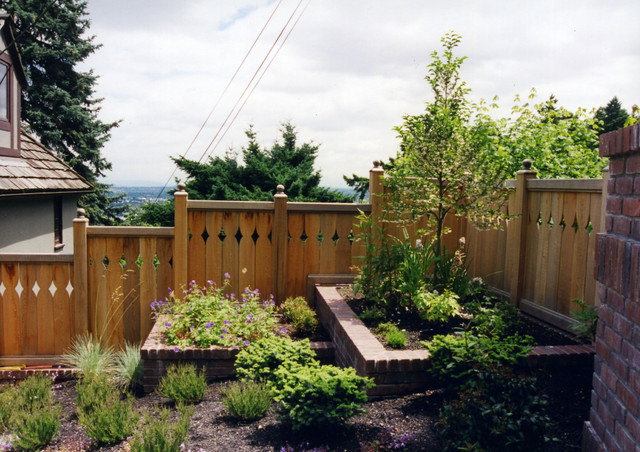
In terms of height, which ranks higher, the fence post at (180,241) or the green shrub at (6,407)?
the fence post at (180,241)

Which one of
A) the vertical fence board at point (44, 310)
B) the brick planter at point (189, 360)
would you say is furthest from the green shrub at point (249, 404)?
the vertical fence board at point (44, 310)

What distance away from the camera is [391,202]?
6094 mm

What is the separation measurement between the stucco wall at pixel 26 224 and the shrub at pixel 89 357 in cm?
498

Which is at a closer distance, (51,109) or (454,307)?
(454,307)

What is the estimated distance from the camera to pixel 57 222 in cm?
1226

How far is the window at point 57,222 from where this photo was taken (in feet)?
39.1

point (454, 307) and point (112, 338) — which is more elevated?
point (454, 307)

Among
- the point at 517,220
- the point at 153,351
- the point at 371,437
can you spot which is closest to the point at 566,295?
the point at 517,220

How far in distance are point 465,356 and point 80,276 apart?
14.5ft

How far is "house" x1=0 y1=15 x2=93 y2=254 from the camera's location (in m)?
9.66

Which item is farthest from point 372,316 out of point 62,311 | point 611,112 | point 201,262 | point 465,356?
point 611,112

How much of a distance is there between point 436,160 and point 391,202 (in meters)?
0.98

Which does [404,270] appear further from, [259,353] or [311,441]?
[311,441]

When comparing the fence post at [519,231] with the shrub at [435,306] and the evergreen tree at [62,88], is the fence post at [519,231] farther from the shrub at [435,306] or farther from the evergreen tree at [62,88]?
the evergreen tree at [62,88]
